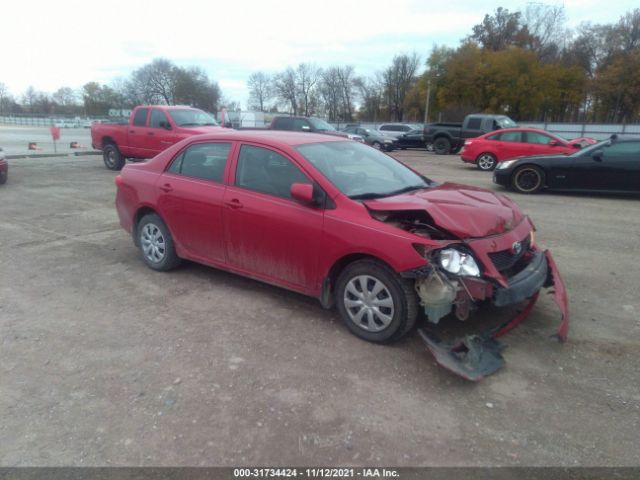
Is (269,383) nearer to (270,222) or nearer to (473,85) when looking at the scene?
(270,222)

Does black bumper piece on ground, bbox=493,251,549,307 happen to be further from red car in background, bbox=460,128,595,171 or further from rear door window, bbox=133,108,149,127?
rear door window, bbox=133,108,149,127

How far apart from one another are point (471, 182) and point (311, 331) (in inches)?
402

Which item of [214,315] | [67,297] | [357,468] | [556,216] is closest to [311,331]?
[214,315]

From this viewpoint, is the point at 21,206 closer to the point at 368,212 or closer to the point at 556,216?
the point at 368,212

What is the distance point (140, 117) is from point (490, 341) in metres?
12.7

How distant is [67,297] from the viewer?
4664mm

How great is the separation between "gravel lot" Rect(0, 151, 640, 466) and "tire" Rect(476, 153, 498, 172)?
11222mm

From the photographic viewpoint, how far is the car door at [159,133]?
12727 mm

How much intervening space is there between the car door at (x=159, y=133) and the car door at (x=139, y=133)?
247 mm

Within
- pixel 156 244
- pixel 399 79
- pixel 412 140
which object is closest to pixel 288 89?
pixel 399 79

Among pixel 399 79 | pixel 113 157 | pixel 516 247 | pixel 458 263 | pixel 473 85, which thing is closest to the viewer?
pixel 458 263

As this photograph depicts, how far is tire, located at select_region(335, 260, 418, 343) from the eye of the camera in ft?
11.5

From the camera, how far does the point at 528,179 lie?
1071 centimetres

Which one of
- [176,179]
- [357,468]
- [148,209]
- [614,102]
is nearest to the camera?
[357,468]
